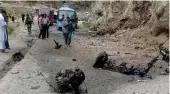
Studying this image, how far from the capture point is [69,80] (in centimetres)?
1073

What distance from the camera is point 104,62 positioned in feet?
49.7

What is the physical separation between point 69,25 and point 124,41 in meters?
4.97

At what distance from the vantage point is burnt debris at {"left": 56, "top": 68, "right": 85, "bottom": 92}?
423 inches

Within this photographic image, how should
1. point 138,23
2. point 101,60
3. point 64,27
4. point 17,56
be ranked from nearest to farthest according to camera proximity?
point 101,60, point 17,56, point 64,27, point 138,23

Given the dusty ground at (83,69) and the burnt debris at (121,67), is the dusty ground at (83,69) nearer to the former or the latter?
the dusty ground at (83,69)

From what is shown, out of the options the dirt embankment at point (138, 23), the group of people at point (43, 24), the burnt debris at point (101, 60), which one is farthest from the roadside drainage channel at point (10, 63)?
the dirt embankment at point (138, 23)

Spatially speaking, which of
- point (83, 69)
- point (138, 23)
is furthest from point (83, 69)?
point (138, 23)

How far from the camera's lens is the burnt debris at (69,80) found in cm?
1075

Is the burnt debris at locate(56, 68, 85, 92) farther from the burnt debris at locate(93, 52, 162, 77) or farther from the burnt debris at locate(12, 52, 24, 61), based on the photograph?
the burnt debris at locate(12, 52, 24, 61)

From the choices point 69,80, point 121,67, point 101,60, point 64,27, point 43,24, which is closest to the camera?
point 69,80

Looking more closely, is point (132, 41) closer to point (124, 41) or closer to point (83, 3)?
point (124, 41)

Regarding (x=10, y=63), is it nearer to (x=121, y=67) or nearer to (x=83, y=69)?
(x=83, y=69)

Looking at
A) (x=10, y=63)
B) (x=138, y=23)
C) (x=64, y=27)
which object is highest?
(x=64, y=27)

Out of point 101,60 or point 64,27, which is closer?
point 101,60
